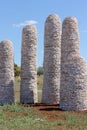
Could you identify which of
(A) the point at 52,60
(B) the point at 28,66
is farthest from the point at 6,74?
(A) the point at 52,60

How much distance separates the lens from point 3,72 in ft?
74.9

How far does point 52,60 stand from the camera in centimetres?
2312

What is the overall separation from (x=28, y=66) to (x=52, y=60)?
1.56 m

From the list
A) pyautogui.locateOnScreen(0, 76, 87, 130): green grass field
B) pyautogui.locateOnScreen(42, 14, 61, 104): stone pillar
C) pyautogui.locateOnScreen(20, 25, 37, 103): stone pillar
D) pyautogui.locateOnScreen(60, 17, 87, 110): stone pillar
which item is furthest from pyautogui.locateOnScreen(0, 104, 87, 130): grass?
pyautogui.locateOnScreen(20, 25, 37, 103): stone pillar

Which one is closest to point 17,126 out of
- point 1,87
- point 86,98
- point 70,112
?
point 70,112

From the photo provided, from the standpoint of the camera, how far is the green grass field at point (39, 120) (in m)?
14.2

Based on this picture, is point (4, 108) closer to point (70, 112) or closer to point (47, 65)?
point (70, 112)

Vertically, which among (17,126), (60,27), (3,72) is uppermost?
(60,27)

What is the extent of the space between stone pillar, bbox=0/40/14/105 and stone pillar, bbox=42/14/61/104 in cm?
205

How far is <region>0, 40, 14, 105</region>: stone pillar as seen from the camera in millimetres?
22719

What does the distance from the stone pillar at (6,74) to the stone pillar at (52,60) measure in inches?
80.6

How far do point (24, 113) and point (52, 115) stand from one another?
1.34 metres

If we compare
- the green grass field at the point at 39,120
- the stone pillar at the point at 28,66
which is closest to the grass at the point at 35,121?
the green grass field at the point at 39,120

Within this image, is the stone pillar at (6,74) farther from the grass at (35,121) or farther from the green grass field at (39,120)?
the grass at (35,121)
